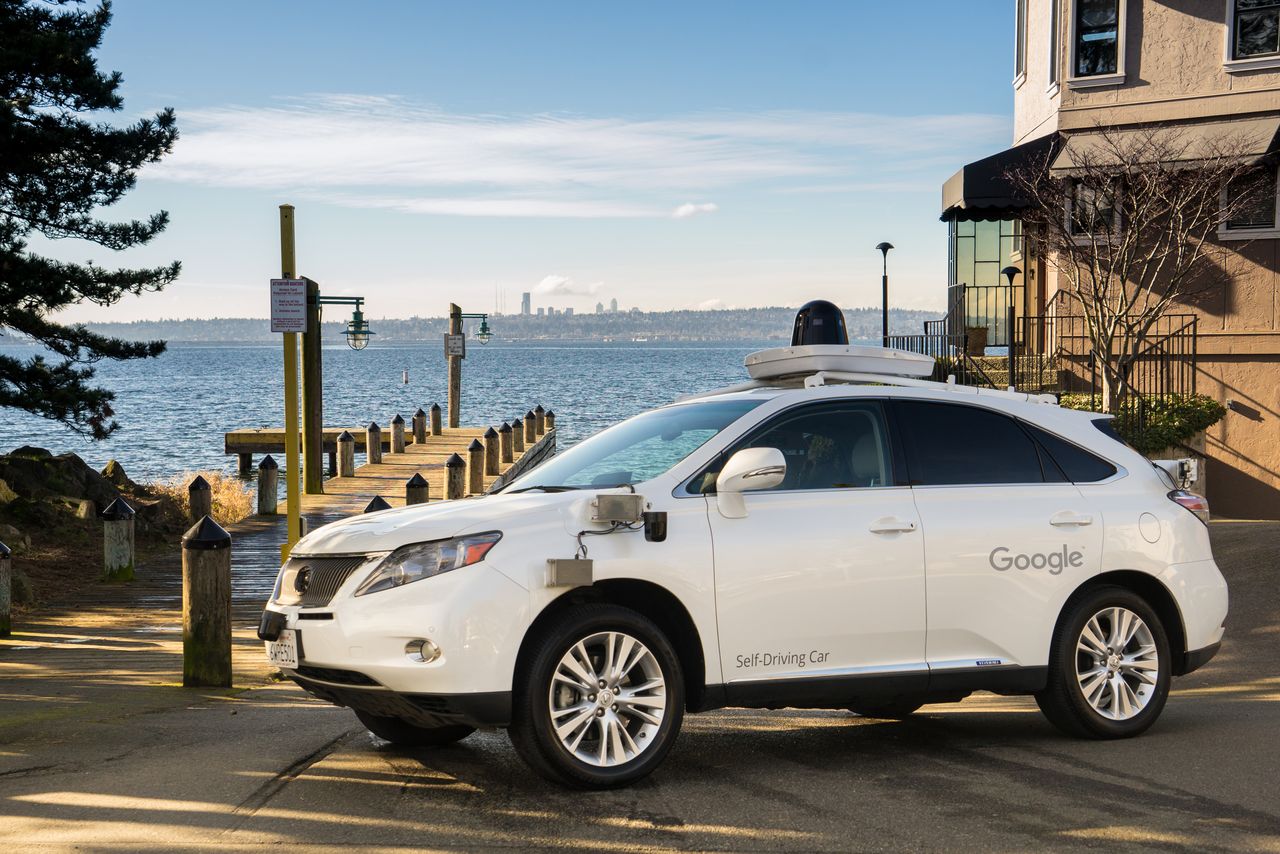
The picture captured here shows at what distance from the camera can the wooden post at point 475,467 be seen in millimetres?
23828

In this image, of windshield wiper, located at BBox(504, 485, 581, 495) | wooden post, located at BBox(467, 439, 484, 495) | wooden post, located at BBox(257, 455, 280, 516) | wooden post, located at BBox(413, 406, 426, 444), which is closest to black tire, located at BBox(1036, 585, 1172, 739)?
windshield wiper, located at BBox(504, 485, 581, 495)

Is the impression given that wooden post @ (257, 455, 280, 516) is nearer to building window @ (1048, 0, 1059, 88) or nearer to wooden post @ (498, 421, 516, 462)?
wooden post @ (498, 421, 516, 462)

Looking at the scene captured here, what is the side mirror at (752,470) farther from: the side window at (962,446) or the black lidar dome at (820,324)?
the black lidar dome at (820,324)

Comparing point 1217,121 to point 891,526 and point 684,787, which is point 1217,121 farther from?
point 684,787

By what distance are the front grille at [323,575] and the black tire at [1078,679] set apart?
11.5 feet

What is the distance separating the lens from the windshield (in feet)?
22.6

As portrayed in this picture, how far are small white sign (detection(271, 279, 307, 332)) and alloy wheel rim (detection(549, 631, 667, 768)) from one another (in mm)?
5002

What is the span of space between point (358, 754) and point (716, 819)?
2066 mm

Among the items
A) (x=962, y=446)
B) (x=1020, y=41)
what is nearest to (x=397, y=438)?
(x=1020, y=41)

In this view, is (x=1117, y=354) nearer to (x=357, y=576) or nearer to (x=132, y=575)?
(x=132, y=575)

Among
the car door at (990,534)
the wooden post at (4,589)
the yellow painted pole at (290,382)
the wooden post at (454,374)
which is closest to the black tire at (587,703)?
the car door at (990,534)

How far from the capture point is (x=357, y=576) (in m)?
6.23

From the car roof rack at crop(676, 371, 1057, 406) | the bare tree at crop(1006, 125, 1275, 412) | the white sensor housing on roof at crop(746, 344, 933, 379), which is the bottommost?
the car roof rack at crop(676, 371, 1057, 406)

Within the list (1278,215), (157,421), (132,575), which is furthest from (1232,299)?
(157,421)
